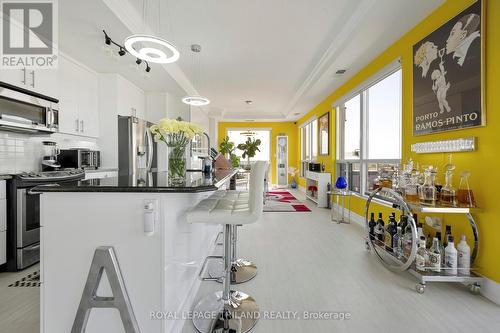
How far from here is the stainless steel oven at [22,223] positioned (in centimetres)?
234

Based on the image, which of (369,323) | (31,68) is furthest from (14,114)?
(369,323)

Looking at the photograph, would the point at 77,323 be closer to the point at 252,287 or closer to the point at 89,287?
the point at 89,287

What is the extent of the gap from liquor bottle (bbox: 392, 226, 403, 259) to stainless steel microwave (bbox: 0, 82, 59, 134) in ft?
13.8

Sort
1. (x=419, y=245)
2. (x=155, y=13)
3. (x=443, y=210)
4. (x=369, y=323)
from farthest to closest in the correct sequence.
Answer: (x=155, y=13), (x=419, y=245), (x=443, y=210), (x=369, y=323)

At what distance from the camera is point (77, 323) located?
49.9 inches

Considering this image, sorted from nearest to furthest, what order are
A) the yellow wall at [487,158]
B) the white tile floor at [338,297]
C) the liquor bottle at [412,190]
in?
the white tile floor at [338,297] → the yellow wall at [487,158] → the liquor bottle at [412,190]

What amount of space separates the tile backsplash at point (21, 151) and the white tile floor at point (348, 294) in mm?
2809

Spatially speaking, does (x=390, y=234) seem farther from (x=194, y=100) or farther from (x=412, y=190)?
(x=194, y=100)

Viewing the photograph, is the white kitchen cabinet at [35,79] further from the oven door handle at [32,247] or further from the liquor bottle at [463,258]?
the liquor bottle at [463,258]

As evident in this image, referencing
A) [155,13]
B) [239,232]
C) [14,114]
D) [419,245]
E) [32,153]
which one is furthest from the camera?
[239,232]

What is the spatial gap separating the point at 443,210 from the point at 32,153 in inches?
183

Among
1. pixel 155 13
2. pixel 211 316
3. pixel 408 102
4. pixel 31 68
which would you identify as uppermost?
pixel 155 13

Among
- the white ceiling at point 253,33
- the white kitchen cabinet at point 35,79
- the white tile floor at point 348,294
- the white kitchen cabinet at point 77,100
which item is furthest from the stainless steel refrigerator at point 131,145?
the white tile floor at point 348,294

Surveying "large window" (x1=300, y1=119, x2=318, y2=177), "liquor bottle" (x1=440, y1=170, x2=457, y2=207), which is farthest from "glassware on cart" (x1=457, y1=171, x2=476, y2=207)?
"large window" (x1=300, y1=119, x2=318, y2=177)
